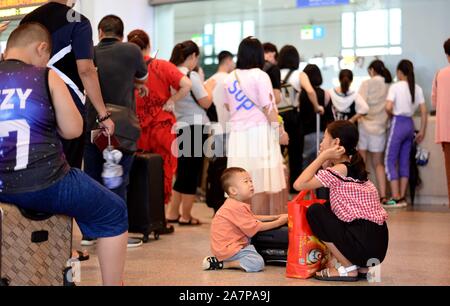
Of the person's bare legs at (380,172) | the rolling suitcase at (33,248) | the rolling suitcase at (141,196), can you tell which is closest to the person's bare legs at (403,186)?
the person's bare legs at (380,172)

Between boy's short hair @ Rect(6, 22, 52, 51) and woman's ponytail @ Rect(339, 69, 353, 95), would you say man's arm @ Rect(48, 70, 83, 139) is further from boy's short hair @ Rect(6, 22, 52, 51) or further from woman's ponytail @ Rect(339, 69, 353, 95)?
woman's ponytail @ Rect(339, 69, 353, 95)

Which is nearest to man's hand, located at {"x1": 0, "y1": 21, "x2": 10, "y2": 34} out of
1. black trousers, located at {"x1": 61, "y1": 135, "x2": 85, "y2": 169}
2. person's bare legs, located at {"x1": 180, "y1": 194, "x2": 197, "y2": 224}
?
black trousers, located at {"x1": 61, "y1": 135, "x2": 85, "y2": 169}

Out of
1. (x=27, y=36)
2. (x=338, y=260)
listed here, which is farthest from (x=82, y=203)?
(x=338, y=260)

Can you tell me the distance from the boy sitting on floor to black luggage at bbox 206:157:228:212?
A: 1.88m

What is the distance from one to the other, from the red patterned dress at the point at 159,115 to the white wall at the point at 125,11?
2332mm

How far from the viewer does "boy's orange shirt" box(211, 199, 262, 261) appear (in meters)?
4.24

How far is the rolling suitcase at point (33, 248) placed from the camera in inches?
111

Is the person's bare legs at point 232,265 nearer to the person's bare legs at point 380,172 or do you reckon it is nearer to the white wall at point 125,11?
the person's bare legs at point 380,172

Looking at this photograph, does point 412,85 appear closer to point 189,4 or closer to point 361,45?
point 361,45

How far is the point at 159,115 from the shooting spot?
5.61m

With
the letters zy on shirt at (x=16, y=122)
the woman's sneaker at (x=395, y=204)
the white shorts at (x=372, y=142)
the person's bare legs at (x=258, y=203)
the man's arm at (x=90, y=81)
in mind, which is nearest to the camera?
the letters zy on shirt at (x=16, y=122)

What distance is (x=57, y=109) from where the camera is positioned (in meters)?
2.85

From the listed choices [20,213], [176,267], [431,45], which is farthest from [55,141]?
[431,45]

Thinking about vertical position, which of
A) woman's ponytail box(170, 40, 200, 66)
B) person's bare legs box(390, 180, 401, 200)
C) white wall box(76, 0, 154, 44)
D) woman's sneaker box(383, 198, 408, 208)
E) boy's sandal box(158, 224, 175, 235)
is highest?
white wall box(76, 0, 154, 44)
